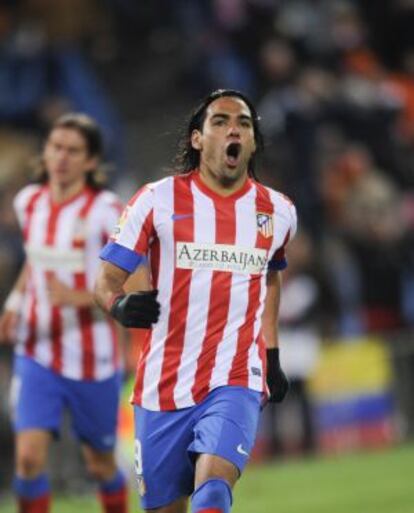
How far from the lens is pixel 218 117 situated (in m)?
6.97

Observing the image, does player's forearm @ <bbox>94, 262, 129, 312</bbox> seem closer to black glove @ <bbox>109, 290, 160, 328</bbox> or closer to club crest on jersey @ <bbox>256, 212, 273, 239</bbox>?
black glove @ <bbox>109, 290, 160, 328</bbox>

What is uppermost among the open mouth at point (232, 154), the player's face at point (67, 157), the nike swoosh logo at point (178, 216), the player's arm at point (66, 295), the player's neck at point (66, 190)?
the player's face at point (67, 157)

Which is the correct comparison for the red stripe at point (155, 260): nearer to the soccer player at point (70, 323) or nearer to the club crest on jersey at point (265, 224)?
the club crest on jersey at point (265, 224)

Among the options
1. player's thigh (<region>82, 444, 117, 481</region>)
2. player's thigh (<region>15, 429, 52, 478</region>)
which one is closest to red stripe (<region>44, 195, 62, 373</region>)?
player's thigh (<region>15, 429, 52, 478</region>)

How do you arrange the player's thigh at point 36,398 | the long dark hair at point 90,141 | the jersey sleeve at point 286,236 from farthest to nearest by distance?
the long dark hair at point 90,141
the player's thigh at point 36,398
the jersey sleeve at point 286,236

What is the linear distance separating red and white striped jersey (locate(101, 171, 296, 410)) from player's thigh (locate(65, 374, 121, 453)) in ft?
6.41

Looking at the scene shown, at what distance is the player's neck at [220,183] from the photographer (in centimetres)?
705

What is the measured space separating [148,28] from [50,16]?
3.73ft

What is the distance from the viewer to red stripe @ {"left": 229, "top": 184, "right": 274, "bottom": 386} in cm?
689

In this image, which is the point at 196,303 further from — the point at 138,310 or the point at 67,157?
the point at 67,157

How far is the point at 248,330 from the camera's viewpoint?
697 cm

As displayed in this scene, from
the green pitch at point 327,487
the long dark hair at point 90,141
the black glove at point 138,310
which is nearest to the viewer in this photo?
the black glove at point 138,310

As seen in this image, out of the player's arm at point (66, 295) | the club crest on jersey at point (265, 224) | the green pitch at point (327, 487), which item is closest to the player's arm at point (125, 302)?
the club crest on jersey at point (265, 224)

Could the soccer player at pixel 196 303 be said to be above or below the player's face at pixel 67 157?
below
